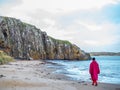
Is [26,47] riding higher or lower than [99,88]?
higher

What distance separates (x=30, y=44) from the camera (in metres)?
128

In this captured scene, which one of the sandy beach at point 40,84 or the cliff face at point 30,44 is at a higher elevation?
the cliff face at point 30,44

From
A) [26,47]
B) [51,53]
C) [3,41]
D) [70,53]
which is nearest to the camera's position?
[3,41]

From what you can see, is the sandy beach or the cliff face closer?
the sandy beach

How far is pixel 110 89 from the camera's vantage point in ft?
62.1

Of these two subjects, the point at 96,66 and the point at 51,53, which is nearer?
the point at 96,66

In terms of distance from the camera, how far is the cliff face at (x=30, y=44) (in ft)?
382

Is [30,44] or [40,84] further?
[30,44]

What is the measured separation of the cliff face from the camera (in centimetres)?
11650

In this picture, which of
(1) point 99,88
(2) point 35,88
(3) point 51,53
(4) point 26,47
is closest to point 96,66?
(1) point 99,88

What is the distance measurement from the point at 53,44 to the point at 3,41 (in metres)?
35.5

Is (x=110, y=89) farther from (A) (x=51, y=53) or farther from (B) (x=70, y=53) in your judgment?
(B) (x=70, y=53)

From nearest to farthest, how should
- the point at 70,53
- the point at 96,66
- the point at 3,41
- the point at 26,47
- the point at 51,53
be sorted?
the point at 96,66, the point at 3,41, the point at 26,47, the point at 51,53, the point at 70,53

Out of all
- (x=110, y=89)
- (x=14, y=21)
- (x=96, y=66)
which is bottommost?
(x=110, y=89)
